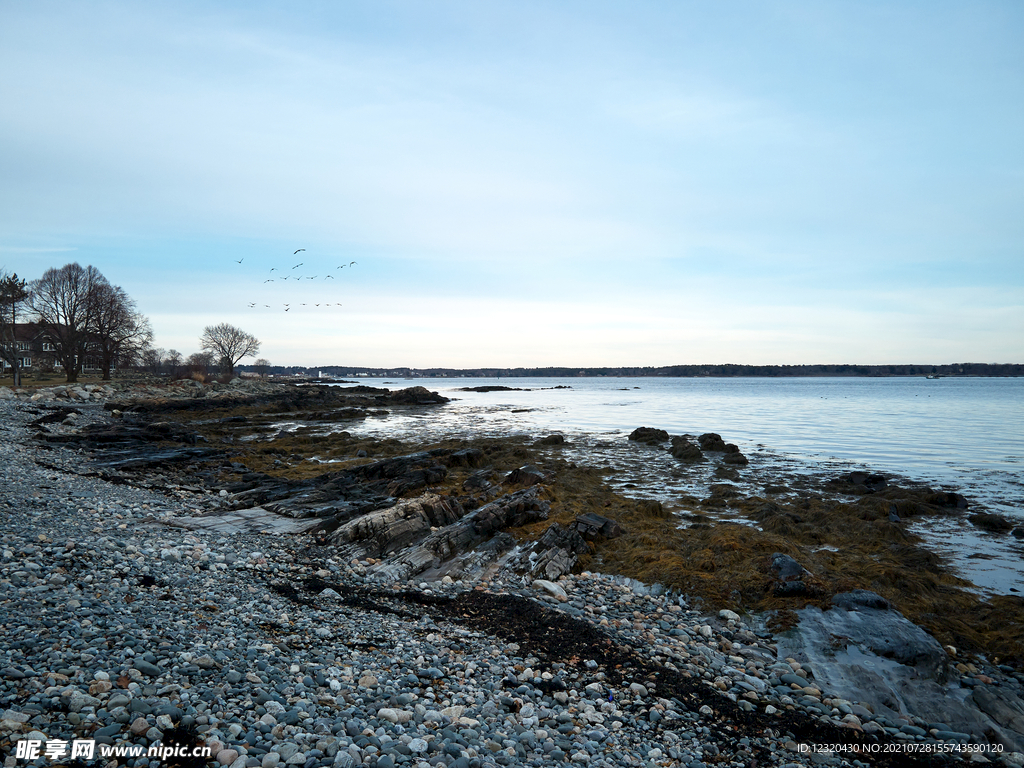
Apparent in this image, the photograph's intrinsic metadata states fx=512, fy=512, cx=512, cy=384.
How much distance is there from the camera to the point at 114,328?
198ft

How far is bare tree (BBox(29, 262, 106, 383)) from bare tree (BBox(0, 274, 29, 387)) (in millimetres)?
1934

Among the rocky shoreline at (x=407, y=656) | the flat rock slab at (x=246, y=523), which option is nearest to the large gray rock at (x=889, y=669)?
the rocky shoreline at (x=407, y=656)

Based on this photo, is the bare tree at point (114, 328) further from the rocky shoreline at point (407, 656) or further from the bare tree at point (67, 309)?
the rocky shoreline at point (407, 656)

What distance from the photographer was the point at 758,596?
9.41 meters

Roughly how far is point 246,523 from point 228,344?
104 m

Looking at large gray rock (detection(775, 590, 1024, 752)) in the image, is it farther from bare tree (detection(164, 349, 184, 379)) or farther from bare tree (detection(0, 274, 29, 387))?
bare tree (detection(164, 349, 184, 379))

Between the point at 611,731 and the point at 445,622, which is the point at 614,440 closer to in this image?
the point at 445,622

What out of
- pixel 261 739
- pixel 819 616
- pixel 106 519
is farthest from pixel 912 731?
pixel 106 519

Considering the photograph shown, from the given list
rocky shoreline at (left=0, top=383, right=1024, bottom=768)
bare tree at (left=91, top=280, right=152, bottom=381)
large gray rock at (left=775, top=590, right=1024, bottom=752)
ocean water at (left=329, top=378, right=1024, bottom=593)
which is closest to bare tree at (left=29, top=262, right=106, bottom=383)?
bare tree at (left=91, top=280, right=152, bottom=381)

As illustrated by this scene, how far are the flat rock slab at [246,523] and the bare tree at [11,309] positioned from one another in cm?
5328

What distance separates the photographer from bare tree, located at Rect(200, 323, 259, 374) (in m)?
102

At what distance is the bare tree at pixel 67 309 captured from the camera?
55781 millimetres

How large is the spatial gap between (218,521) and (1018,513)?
75.6 feet

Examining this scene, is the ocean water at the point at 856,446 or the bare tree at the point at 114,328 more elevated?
the bare tree at the point at 114,328
